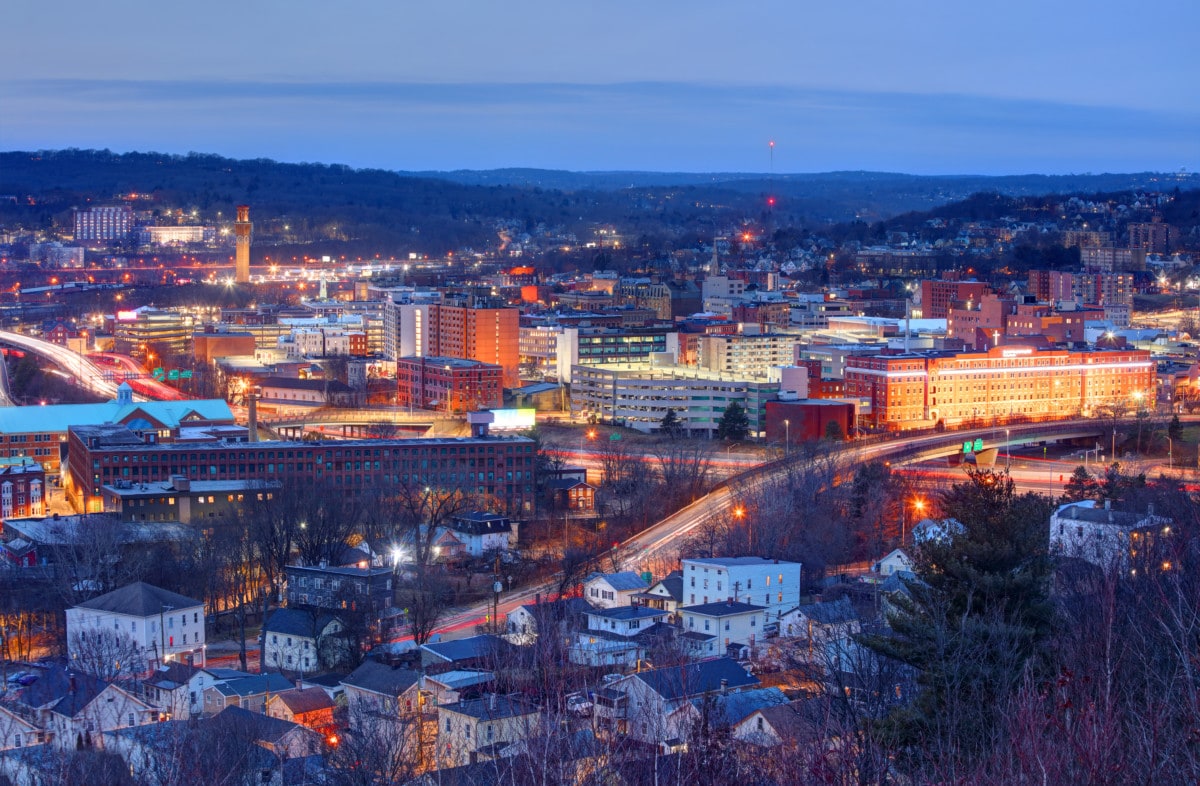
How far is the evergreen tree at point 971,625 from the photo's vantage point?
6031mm

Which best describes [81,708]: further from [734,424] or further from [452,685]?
[734,424]

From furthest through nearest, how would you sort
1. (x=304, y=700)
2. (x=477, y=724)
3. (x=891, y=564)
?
(x=891, y=564), (x=304, y=700), (x=477, y=724)

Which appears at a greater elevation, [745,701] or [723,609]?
[745,701]

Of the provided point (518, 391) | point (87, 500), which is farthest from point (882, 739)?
point (518, 391)

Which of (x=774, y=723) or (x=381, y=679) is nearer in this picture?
(x=774, y=723)

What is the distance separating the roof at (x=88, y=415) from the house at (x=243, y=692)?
38.4 feet

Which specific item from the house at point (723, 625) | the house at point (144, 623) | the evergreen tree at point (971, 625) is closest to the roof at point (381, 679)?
the house at point (144, 623)

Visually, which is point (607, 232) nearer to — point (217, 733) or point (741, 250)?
point (741, 250)

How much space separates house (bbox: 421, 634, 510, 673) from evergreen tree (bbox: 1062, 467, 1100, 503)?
777cm

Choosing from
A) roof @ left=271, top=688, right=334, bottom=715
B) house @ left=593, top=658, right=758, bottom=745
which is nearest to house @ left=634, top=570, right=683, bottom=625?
house @ left=593, top=658, right=758, bottom=745

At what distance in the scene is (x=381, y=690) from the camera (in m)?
10.5

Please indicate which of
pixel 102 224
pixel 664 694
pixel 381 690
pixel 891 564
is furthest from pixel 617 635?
pixel 102 224

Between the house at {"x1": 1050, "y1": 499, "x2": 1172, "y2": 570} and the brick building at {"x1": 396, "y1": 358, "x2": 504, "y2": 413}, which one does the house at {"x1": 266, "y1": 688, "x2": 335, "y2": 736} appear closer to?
the house at {"x1": 1050, "y1": 499, "x2": 1172, "y2": 570}

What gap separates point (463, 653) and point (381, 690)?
1.00 metres
